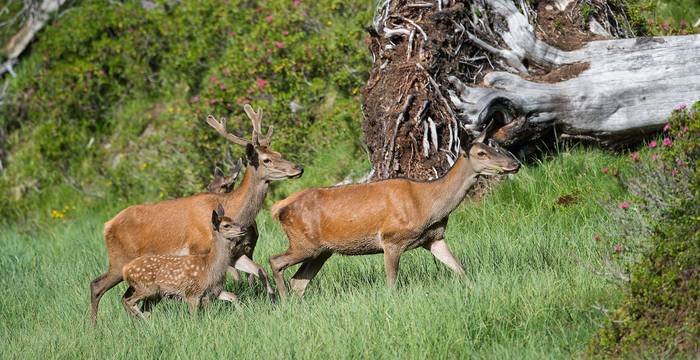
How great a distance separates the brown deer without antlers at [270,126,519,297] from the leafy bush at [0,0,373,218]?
486 cm

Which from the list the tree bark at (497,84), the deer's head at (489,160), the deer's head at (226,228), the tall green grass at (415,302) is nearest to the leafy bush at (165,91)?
the tree bark at (497,84)

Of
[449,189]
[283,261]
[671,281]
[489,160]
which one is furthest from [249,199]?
[671,281]

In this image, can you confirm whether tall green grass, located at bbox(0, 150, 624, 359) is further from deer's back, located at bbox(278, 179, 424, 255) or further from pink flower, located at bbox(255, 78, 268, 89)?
pink flower, located at bbox(255, 78, 268, 89)

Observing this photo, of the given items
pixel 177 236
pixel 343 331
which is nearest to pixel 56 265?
pixel 177 236

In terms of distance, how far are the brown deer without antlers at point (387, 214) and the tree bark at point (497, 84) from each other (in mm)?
2089

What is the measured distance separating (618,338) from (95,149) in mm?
13842

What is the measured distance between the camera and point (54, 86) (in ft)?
62.2

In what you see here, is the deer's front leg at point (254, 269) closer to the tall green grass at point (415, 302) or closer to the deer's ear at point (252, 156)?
the tall green grass at point (415, 302)

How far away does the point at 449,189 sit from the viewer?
9.05m

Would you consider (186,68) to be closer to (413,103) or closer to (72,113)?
(72,113)

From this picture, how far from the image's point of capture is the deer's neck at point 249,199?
977cm

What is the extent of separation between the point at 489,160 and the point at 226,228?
2.28 meters

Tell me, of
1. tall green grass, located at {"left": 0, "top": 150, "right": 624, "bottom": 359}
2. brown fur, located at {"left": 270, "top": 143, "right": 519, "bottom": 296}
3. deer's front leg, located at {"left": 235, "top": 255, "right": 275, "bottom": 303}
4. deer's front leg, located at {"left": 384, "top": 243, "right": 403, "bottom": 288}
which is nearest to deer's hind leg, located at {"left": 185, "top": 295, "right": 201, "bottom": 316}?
tall green grass, located at {"left": 0, "top": 150, "right": 624, "bottom": 359}

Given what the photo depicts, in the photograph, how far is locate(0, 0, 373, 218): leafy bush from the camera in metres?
14.8
